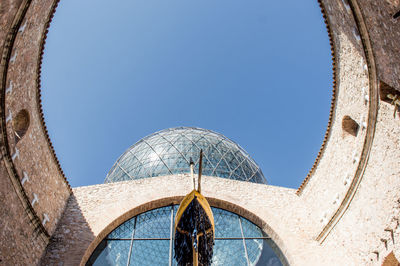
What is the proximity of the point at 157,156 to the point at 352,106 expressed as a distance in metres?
8.22

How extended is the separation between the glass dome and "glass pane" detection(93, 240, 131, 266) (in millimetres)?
4252

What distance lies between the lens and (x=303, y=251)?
848cm

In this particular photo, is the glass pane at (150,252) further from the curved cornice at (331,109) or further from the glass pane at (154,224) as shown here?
the curved cornice at (331,109)

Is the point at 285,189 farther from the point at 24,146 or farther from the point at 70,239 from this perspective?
the point at 24,146

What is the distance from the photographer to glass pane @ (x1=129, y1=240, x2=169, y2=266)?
8.73 m

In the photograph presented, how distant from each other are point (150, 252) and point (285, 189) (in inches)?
163

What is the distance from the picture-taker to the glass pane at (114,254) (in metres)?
8.54

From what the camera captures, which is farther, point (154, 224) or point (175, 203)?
point (175, 203)

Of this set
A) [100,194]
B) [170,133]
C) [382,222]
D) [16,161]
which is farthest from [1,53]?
[170,133]

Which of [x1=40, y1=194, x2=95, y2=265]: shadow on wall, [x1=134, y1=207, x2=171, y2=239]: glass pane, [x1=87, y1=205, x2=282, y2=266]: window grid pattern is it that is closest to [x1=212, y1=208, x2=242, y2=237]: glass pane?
[x1=87, y1=205, x2=282, y2=266]: window grid pattern

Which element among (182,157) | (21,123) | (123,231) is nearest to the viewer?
(21,123)

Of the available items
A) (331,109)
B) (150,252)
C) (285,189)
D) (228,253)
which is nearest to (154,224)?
(150,252)

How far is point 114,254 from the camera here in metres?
8.82

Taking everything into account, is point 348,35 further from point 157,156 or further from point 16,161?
point 157,156
